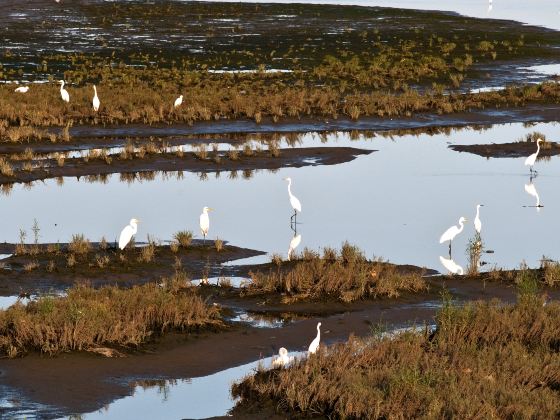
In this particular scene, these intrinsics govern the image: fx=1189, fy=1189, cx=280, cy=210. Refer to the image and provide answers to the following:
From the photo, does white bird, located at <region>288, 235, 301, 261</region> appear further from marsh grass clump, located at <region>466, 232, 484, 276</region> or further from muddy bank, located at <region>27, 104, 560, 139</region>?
muddy bank, located at <region>27, 104, 560, 139</region>

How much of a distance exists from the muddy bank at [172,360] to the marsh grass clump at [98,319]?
0.20m

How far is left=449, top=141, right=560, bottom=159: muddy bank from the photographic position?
31.1 metres

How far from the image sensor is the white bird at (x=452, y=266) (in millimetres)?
18072

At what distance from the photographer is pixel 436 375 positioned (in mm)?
11766

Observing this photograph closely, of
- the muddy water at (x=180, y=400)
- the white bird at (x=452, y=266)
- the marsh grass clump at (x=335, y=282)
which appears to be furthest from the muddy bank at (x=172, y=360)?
the white bird at (x=452, y=266)

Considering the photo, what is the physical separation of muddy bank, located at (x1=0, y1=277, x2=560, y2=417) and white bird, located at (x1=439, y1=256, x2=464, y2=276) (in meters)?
1.64

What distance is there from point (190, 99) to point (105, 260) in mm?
20319

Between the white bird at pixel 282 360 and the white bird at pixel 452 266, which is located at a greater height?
the white bird at pixel 282 360

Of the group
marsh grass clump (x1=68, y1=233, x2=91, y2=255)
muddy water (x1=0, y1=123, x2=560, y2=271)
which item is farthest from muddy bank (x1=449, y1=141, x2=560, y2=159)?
marsh grass clump (x1=68, y1=233, x2=91, y2=255)

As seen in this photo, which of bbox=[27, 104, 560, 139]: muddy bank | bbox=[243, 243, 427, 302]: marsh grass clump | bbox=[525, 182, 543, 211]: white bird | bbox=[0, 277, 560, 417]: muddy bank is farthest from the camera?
bbox=[27, 104, 560, 139]: muddy bank

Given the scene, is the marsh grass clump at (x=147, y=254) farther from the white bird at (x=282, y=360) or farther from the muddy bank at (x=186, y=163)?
the muddy bank at (x=186, y=163)

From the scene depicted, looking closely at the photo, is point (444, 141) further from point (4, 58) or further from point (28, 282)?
point (4, 58)

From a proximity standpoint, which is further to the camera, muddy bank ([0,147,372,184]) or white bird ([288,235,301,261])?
muddy bank ([0,147,372,184])

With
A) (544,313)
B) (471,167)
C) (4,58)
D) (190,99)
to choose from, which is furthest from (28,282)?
(4,58)
